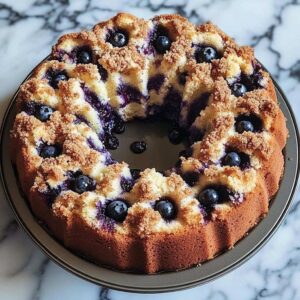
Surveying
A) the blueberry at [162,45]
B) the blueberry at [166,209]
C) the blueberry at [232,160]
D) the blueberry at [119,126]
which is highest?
the blueberry at [162,45]

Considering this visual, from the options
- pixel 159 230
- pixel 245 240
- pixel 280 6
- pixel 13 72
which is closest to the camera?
pixel 159 230

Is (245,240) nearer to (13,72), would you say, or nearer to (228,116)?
(228,116)

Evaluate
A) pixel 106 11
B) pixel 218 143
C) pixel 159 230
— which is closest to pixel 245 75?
pixel 218 143

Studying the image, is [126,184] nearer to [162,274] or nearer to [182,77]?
[162,274]

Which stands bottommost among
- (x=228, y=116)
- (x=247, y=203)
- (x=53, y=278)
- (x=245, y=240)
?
(x=53, y=278)

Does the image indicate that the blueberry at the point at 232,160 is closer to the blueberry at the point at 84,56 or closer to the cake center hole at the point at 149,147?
the cake center hole at the point at 149,147

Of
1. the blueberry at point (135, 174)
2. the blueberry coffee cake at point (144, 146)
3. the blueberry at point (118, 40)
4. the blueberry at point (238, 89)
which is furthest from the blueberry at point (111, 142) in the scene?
the blueberry at point (238, 89)

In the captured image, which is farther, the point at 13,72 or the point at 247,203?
the point at 13,72

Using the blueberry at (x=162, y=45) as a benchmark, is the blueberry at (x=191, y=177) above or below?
below
